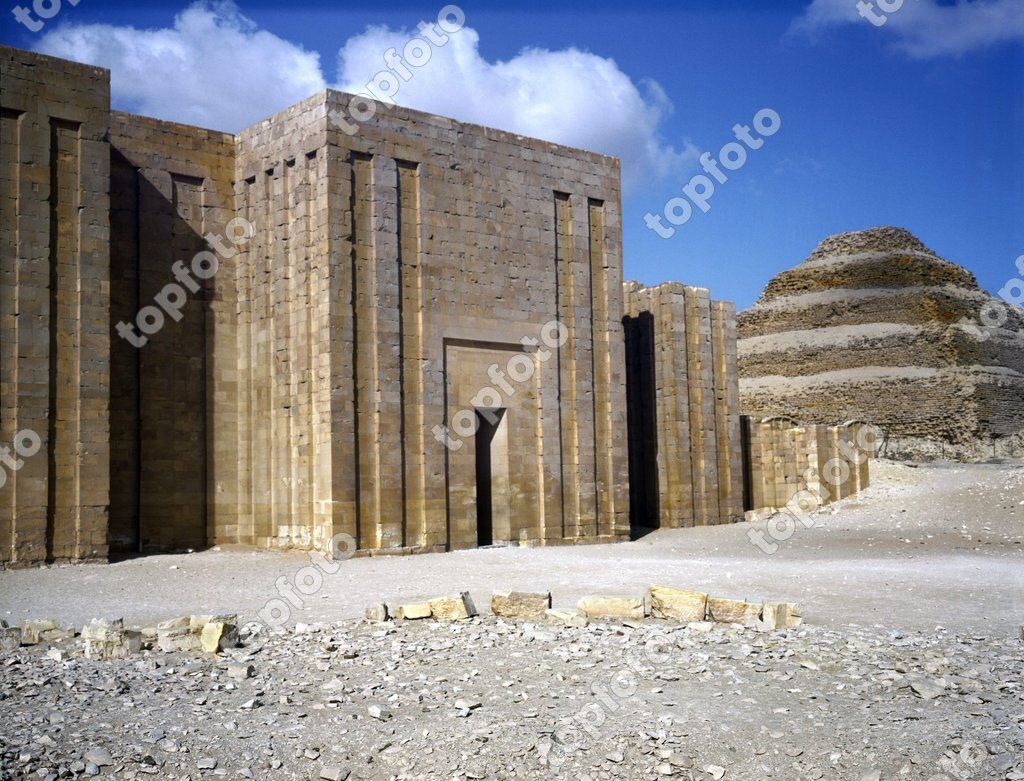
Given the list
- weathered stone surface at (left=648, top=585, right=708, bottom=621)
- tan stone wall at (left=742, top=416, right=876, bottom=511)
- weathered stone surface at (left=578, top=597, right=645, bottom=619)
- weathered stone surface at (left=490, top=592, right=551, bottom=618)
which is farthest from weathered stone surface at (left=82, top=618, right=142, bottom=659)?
tan stone wall at (left=742, top=416, right=876, bottom=511)

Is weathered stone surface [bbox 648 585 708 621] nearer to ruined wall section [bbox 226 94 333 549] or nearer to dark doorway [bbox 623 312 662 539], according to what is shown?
ruined wall section [bbox 226 94 333 549]

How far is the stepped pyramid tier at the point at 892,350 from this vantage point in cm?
5459

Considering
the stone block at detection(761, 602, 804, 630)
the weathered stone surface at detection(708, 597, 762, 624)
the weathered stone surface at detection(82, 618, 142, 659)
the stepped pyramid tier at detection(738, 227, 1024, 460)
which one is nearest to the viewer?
the weathered stone surface at detection(82, 618, 142, 659)

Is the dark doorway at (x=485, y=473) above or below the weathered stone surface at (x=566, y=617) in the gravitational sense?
above

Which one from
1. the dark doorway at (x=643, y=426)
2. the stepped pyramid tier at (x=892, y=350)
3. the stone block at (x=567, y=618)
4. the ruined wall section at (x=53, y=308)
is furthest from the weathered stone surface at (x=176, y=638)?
the stepped pyramid tier at (x=892, y=350)

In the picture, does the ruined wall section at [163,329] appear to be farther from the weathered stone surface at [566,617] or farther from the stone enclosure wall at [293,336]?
the weathered stone surface at [566,617]

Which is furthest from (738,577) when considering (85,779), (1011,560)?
(85,779)

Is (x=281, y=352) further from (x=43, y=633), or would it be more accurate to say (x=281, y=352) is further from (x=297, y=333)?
(x=43, y=633)

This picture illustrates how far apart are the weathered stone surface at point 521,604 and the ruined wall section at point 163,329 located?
9.81 m

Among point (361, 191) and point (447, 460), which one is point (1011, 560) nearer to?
point (447, 460)

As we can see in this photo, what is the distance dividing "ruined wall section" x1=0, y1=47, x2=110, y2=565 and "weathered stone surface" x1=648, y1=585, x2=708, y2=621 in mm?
9976

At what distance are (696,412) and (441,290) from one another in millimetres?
8458

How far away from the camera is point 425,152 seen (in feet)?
61.5

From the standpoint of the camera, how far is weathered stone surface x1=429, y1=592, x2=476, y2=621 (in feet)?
32.3
